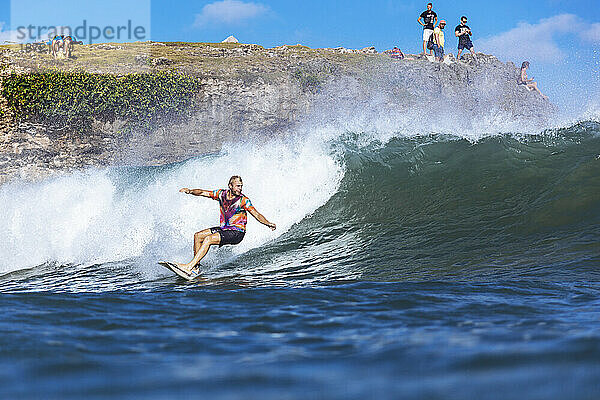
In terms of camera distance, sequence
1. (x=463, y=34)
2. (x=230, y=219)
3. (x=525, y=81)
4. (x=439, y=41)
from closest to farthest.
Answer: (x=230, y=219)
(x=463, y=34)
(x=439, y=41)
(x=525, y=81)

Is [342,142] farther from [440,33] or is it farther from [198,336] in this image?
[440,33]

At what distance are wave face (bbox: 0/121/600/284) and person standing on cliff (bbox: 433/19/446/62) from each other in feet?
35.9

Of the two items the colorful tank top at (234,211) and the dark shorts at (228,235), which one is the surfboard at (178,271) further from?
the colorful tank top at (234,211)

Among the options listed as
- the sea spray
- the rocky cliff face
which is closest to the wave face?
the sea spray

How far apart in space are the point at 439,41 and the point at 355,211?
16681 millimetres

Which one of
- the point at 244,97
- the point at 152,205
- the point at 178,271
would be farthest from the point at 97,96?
the point at 178,271

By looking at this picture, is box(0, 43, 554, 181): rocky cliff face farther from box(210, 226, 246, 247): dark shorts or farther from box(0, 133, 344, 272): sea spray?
box(210, 226, 246, 247): dark shorts

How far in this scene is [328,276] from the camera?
691 centimetres

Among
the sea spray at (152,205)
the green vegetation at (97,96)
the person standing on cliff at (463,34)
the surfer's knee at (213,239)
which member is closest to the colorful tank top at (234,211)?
the surfer's knee at (213,239)

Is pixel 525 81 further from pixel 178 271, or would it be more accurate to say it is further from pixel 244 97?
pixel 178 271

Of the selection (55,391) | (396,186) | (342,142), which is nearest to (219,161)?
(342,142)

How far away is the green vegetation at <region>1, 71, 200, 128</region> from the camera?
20828 millimetres

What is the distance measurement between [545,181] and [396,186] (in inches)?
105

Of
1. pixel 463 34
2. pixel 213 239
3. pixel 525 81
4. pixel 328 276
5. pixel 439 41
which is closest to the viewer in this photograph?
pixel 328 276
